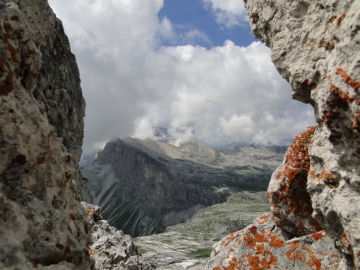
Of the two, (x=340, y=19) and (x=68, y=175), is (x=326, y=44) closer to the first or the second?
(x=340, y=19)

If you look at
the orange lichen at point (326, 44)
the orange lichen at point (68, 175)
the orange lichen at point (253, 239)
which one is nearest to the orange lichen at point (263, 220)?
the orange lichen at point (253, 239)

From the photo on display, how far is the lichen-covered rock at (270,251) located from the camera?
16.1 meters

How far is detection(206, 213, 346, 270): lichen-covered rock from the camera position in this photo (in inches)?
633

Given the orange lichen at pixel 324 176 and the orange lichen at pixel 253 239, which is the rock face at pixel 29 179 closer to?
the orange lichen at pixel 253 239

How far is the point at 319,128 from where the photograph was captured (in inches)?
554

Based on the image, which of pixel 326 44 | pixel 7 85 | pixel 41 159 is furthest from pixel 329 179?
pixel 7 85

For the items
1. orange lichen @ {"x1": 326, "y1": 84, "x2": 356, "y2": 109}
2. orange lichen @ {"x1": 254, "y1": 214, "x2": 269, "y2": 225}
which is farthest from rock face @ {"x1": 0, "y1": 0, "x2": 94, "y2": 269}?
orange lichen @ {"x1": 254, "y1": 214, "x2": 269, "y2": 225}

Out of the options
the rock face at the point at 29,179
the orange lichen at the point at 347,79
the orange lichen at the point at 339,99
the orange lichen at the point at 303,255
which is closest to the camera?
the rock face at the point at 29,179

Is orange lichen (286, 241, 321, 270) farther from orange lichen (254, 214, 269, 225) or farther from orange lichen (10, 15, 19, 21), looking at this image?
orange lichen (10, 15, 19, 21)

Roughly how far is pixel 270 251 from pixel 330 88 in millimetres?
11192

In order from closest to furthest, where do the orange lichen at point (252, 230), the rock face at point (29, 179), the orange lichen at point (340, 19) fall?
the rock face at point (29, 179)
the orange lichen at point (340, 19)
the orange lichen at point (252, 230)

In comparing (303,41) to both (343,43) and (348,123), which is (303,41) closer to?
(343,43)

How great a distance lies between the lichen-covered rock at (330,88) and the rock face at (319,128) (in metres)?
0.04

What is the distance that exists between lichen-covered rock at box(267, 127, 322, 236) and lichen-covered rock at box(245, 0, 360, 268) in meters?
3.52
